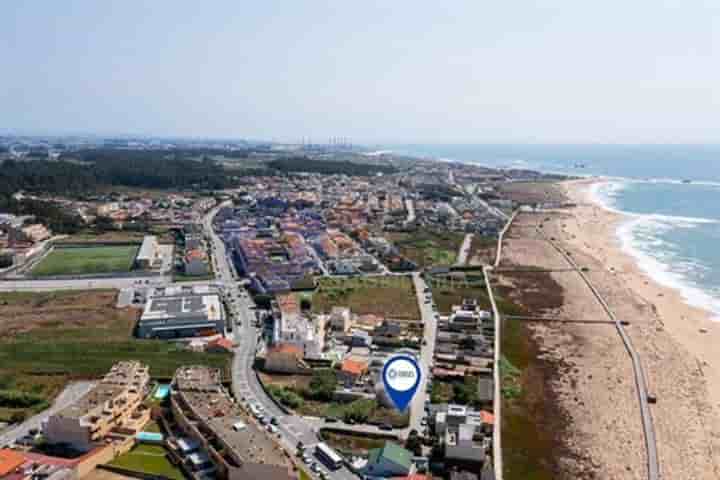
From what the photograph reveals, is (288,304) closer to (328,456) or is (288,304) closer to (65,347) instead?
(65,347)

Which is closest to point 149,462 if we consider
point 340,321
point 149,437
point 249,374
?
point 149,437

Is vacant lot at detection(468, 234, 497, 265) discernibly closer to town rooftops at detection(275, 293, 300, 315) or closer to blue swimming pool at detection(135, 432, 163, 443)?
town rooftops at detection(275, 293, 300, 315)

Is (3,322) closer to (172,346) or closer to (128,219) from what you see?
(172,346)

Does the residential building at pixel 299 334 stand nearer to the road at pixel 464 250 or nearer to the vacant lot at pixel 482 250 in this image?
the road at pixel 464 250

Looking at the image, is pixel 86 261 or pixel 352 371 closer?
pixel 352 371

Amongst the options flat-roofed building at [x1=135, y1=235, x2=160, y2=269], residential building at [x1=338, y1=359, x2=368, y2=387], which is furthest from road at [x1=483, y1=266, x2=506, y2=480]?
flat-roofed building at [x1=135, y1=235, x2=160, y2=269]

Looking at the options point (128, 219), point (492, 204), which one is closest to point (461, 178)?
point (492, 204)
